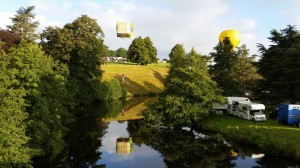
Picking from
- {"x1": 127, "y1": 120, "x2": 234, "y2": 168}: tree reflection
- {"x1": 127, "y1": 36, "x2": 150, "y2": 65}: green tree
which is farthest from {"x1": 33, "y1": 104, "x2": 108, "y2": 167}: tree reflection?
{"x1": 127, "y1": 36, "x2": 150, "y2": 65}: green tree

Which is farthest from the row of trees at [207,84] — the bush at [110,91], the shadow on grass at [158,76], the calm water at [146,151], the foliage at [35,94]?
the shadow on grass at [158,76]

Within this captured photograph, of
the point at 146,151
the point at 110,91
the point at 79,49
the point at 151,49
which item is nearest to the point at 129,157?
the point at 146,151

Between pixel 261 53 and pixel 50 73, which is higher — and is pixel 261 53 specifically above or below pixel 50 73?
above

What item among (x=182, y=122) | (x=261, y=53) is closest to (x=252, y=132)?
(x=182, y=122)

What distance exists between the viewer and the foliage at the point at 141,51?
11900 cm

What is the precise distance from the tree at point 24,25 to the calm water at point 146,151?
2854cm

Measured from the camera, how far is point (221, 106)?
45.7 meters

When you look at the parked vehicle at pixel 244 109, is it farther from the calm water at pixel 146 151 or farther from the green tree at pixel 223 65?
the green tree at pixel 223 65

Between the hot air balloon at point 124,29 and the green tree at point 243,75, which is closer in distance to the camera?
the green tree at point 243,75

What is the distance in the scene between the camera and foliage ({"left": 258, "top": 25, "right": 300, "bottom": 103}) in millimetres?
42969

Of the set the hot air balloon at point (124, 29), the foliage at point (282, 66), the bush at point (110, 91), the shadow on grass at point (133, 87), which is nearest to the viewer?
the foliage at point (282, 66)

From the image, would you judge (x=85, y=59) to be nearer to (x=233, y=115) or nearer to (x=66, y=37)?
(x=66, y=37)

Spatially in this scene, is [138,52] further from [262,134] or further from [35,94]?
[35,94]

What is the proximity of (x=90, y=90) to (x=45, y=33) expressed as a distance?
15347 millimetres
